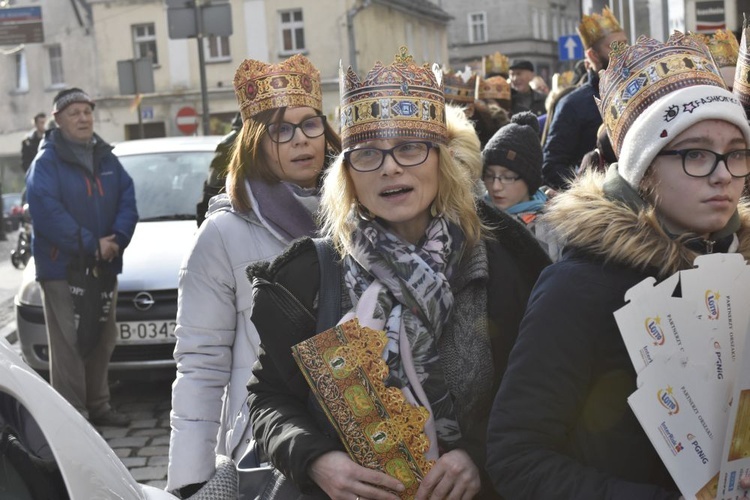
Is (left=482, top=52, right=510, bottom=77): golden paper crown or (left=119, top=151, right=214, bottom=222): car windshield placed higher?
(left=482, top=52, right=510, bottom=77): golden paper crown

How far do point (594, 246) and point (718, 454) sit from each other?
18.5 inches

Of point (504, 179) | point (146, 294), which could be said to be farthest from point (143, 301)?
point (504, 179)

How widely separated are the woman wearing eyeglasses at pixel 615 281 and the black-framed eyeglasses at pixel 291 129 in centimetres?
175

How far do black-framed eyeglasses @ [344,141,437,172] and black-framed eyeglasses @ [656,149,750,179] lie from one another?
734 mm

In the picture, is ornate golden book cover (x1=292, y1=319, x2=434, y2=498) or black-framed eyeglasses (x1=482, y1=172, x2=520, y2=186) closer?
ornate golden book cover (x1=292, y1=319, x2=434, y2=498)

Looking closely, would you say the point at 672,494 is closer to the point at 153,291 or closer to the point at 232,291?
the point at 232,291

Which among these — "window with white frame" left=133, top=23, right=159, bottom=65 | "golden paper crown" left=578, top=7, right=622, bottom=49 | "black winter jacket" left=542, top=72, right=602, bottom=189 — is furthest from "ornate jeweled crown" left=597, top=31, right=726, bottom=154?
"window with white frame" left=133, top=23, right=159, bottom=65

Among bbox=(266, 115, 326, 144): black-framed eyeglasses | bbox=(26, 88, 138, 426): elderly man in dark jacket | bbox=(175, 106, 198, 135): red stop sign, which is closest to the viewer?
bbox=(266, 115, 326, 144): black-framed eyeglasses

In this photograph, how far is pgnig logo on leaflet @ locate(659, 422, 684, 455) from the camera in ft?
6.95

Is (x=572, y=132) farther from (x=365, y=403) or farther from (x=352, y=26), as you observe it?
(x=352, y=26)

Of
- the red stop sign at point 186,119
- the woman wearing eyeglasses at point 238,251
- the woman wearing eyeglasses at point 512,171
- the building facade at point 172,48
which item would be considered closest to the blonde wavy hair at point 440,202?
the woman wearing eyeglasses at point 238,251

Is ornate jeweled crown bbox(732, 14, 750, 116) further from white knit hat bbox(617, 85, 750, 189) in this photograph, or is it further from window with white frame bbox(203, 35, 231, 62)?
window with white frame bbox(203, 35, 231, 62)

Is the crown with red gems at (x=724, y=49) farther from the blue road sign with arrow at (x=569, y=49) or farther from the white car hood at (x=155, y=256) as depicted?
the blue road sign with arrow at (x=569, y=49)

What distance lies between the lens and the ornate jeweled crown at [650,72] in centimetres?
246
